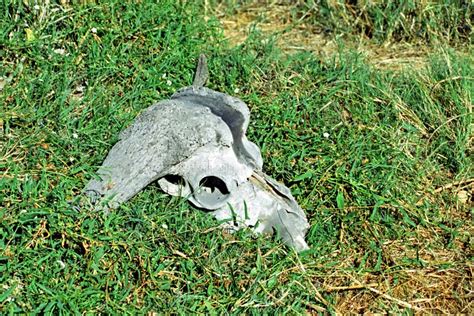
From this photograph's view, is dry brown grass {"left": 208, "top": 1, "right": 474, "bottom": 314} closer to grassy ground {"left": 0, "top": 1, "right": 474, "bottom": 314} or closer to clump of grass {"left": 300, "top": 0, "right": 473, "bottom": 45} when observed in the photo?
grassy ground {"left": 0, "top": 1, "right": 474, "bottom": 314}

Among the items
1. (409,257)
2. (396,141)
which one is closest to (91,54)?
(396,141)

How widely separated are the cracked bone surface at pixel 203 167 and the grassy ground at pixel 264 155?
0.09 metres

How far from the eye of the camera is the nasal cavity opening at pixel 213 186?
442 centimetres

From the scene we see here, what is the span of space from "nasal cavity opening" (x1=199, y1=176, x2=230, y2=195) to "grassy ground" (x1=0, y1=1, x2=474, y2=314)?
14cm

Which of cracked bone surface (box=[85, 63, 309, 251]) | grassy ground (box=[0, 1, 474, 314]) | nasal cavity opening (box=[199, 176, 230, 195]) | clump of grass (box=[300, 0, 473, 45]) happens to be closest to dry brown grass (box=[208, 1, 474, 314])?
grassy ground (box=[0, 1, 474, 314])

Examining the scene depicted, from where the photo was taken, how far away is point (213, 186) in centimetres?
448

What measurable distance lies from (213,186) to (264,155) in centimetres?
59

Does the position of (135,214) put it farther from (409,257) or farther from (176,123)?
(409,257)

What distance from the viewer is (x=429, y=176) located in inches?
199

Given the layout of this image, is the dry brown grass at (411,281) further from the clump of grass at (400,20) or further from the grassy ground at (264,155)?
the clump of grass at (400,20)

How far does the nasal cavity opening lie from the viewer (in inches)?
174

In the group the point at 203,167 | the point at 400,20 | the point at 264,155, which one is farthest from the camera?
the point at 400,20

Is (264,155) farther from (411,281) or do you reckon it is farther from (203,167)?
(411,281)

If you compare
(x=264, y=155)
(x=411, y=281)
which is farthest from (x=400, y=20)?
(x=411, y=281)
